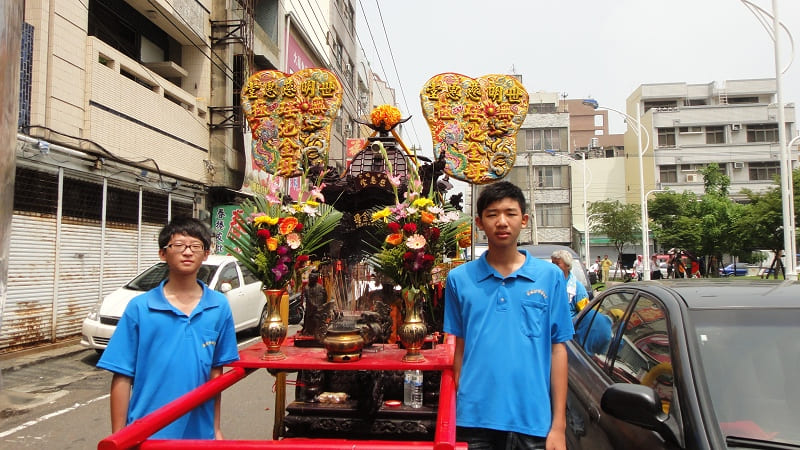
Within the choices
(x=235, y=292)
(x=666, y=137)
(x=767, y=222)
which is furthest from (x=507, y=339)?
(x=666, y=137)

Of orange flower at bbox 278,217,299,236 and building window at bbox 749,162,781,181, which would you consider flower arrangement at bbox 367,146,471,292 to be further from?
building window at bbox 749,162,781,181

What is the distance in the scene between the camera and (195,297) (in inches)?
102

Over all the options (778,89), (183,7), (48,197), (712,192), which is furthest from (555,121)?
(48,197)

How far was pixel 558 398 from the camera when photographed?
2.44m

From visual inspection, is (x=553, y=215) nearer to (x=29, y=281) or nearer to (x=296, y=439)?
(x=29, y=281)

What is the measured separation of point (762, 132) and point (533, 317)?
1854 inches

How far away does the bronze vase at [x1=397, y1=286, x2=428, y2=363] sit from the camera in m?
3.21

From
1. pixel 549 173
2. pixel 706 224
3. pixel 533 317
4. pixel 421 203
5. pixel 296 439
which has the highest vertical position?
pixel 549 173

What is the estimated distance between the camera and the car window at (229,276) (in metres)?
9.60

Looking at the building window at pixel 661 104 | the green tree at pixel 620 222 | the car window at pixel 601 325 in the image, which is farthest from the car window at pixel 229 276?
the building window at pixel 661 104

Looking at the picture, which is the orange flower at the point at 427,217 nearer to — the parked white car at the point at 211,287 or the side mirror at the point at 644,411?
the side mirror at the point at 644,411

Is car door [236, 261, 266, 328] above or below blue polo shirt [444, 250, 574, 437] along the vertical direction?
below

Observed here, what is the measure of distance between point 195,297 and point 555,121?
46861 millimetres

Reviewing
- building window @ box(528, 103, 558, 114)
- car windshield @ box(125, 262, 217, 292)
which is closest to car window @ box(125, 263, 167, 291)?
car windshield @ box(125, 262, 217, 292)
